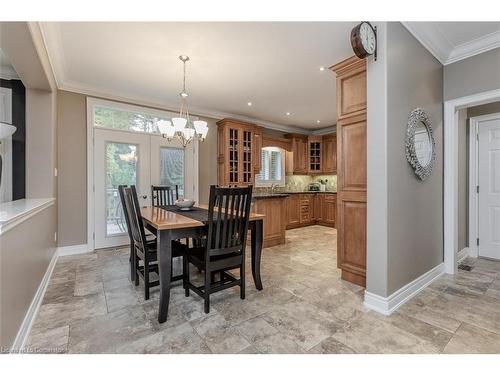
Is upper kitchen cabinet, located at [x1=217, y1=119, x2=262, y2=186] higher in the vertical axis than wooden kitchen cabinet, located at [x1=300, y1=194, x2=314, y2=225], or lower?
higher

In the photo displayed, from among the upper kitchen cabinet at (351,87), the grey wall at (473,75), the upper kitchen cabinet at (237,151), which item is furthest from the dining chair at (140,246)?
the grey wall at (473,75)

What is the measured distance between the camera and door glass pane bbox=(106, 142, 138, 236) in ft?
13.2

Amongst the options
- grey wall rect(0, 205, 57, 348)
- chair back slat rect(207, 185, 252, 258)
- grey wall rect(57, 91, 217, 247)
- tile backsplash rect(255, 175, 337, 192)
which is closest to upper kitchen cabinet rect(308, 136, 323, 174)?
tile backsplash rect(255, 175, 337, 192)

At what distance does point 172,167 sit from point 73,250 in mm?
2047

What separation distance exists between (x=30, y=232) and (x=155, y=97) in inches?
117

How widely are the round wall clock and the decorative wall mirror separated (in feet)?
2.45

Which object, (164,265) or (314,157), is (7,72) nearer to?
(164,265)

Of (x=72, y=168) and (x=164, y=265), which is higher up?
(x=72, y=168)

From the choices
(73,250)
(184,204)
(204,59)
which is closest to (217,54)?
(204,59)

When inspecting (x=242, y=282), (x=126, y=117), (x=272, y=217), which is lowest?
(x=242, y=282)

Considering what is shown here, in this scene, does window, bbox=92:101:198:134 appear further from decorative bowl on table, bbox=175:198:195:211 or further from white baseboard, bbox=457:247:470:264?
white baseboard, bbox=457:247:470:264

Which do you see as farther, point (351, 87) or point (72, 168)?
point (72, 168)

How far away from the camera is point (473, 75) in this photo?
2.71m
